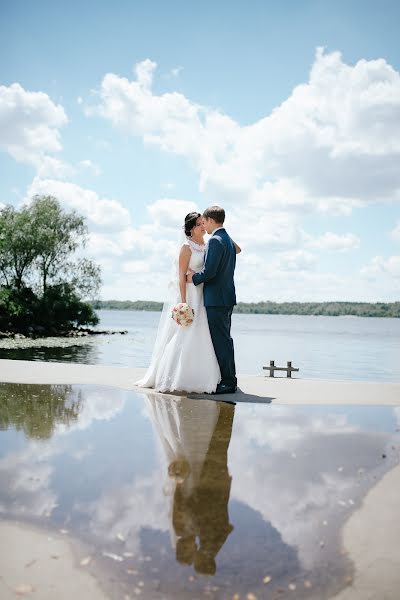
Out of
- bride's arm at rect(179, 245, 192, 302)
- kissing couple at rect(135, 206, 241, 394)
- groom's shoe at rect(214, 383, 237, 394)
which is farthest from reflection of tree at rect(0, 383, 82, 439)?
bride's arm at rect(179, 245, 192, 302)

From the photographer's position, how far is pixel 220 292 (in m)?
7.57

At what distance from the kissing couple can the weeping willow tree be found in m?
41.3

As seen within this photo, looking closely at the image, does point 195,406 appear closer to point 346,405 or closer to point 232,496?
point 346,405

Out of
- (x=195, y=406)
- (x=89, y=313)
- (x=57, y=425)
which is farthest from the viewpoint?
(x=89, y=313)

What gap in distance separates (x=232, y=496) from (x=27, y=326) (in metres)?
46.0

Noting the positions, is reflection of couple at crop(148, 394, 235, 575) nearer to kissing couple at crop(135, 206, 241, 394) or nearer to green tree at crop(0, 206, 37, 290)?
kissing couple at crop(135, 206, 241, 394)

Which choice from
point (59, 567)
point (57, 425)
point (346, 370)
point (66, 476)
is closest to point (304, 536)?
point (59, 567)

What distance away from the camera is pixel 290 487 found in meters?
3.72

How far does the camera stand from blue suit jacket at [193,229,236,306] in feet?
24.2

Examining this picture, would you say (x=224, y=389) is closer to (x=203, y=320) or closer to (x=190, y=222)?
(x=203, y=320)

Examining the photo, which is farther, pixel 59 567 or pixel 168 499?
pixel 168 499

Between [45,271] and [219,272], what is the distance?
150 feet

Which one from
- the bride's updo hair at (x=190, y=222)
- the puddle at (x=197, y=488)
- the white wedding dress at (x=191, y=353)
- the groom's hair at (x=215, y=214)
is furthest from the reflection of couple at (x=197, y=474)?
the groom's hair at (x=215, y=214)

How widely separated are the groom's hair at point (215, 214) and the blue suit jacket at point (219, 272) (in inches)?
7.0
